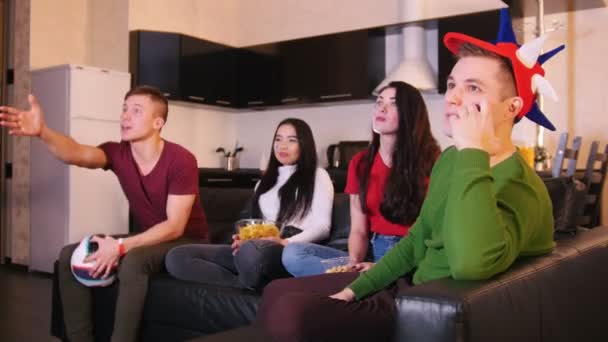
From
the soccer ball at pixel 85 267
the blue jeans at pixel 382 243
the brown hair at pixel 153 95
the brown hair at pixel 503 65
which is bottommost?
the soccer ball at pixel 85 267

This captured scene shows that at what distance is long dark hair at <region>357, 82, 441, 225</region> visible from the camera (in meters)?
2.17

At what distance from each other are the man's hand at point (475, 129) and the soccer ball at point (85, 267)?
5.69 ft

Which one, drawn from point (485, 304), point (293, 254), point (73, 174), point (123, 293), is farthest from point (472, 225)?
point (73, 174)

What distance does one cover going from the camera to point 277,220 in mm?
2840

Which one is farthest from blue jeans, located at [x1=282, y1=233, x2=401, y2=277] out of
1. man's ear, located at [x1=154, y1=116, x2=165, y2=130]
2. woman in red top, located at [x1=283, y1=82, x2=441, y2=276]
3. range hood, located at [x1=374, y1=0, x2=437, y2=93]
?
range hood, located at [x1=374, y1=0, x2=437, y2=93]

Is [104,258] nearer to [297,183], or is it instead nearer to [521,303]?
[297,183]

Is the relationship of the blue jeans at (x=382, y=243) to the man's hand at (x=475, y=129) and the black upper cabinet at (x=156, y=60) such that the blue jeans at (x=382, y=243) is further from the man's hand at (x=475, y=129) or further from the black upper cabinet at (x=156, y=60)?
the black upper cabinet at (x=156, y=60)

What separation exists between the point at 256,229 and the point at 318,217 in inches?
13.4

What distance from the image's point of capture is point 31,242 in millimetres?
5309

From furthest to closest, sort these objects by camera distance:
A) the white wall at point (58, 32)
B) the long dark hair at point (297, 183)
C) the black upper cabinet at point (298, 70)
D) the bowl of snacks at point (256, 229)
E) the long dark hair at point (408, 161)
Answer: the black upper cabinet at point (298, 70) → the white wall at point (58, 32) → the long dark hair at point (297, 183) → the bowl of snacks at point (256, 229) → the long dark hair at point (408, 161)

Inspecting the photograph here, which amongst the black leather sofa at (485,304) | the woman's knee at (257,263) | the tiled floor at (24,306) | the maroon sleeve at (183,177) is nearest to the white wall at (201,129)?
the tiled floor at (24,306)

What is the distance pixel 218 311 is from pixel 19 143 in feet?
13.4

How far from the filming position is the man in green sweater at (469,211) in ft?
3.92

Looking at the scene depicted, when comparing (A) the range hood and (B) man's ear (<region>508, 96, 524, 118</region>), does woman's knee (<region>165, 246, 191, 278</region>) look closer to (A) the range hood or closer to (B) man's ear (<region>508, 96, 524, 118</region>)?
(B) man's ear (<region>508, 96, 524, 118</region>)
